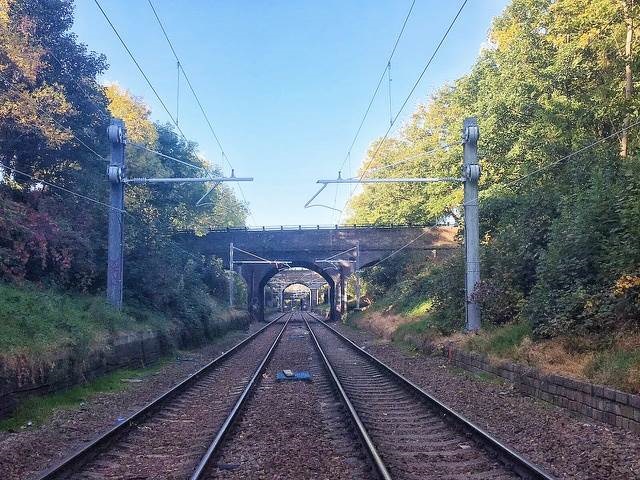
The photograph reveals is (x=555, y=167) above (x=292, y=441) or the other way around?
above

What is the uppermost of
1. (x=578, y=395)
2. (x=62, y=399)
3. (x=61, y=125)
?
(x=61, y=125)

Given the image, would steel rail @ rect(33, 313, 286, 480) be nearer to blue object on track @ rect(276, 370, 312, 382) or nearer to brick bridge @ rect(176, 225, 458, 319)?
blue object on track @ rect(276, 370, 312, 382)

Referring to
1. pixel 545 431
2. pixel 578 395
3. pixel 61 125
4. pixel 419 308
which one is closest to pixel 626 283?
pixel 578 395

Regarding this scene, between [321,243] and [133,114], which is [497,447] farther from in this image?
[321,243]

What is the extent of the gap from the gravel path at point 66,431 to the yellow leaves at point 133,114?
1900cm

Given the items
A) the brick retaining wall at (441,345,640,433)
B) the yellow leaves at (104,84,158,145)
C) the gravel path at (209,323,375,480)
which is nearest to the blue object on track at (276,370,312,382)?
the gravel path at (209,323,375,480)

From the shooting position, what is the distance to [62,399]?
10.5 meters

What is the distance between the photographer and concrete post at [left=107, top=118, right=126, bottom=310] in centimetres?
1623

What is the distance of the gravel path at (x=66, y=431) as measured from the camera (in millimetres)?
6664

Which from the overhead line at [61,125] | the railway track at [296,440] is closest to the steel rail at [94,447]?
the railway track at [296,440]

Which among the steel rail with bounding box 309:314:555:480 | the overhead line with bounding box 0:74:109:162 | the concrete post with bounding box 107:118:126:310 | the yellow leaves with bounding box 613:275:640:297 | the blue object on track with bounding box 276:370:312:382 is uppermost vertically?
the overhead line with bounding box 0:74:109:162

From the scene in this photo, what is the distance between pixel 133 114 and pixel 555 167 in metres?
22.0

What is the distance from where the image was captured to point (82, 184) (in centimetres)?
1848

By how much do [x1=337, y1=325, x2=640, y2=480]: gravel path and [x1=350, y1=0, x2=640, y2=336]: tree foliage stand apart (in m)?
1.95
